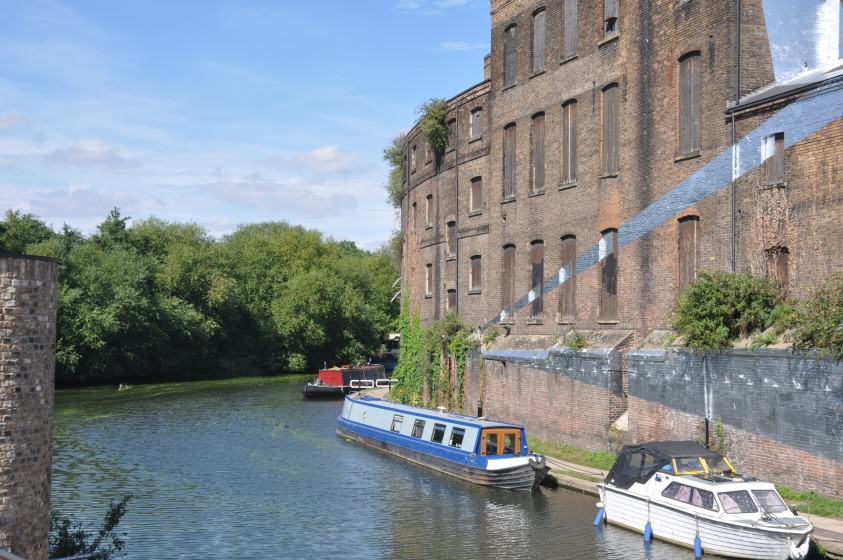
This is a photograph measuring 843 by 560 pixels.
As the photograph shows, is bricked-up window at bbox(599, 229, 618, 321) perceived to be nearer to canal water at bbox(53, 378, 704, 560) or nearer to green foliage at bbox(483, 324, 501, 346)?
green foliage at bbox(483, 324, 501, 346)

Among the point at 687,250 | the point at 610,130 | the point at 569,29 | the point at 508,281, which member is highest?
the point at 569,29

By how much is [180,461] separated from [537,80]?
15.8 m

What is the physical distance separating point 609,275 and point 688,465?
8.18m

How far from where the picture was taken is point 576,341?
948 inches

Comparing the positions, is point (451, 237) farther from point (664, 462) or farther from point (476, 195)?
point (664, 462)

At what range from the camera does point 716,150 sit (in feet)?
67.3

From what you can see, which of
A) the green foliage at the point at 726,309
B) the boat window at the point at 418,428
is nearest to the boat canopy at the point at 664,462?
the green foliage at the point at 726,309

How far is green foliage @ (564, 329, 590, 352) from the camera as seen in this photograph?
23922mm

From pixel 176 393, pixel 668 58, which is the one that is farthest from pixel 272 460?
pixel 176 393

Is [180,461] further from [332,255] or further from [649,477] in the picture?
[332,255]

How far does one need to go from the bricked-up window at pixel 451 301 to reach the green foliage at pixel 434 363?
1218 mm

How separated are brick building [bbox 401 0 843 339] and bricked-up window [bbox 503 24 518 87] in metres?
0.07

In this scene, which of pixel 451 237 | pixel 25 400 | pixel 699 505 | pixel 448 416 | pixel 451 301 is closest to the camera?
pixel 25 400

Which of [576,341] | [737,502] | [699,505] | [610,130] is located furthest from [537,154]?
[737,502]
